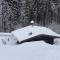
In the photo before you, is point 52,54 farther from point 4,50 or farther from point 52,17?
point 52,17

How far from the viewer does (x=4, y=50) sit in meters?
8.10

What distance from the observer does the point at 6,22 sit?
95.3 feet

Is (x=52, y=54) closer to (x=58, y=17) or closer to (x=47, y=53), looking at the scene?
(x=47, y=53)

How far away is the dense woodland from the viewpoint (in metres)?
28.4

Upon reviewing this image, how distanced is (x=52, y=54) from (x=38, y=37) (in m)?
8.27

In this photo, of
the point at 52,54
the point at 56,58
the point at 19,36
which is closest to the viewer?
the point at 56,58

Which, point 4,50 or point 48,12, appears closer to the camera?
point 4,50

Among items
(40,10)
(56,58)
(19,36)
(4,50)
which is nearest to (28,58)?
(56,58)

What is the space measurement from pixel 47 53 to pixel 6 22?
2165 cm

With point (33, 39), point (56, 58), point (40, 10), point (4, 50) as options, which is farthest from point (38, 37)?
point (40, 10)

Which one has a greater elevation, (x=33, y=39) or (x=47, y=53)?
(x=47, y=53)

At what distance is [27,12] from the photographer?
2859 cm

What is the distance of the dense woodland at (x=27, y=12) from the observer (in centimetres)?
2841

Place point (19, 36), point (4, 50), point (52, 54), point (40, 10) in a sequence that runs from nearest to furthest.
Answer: point (52, 54) → point (4, 50) → point (19, 36) → point (40, 10)
